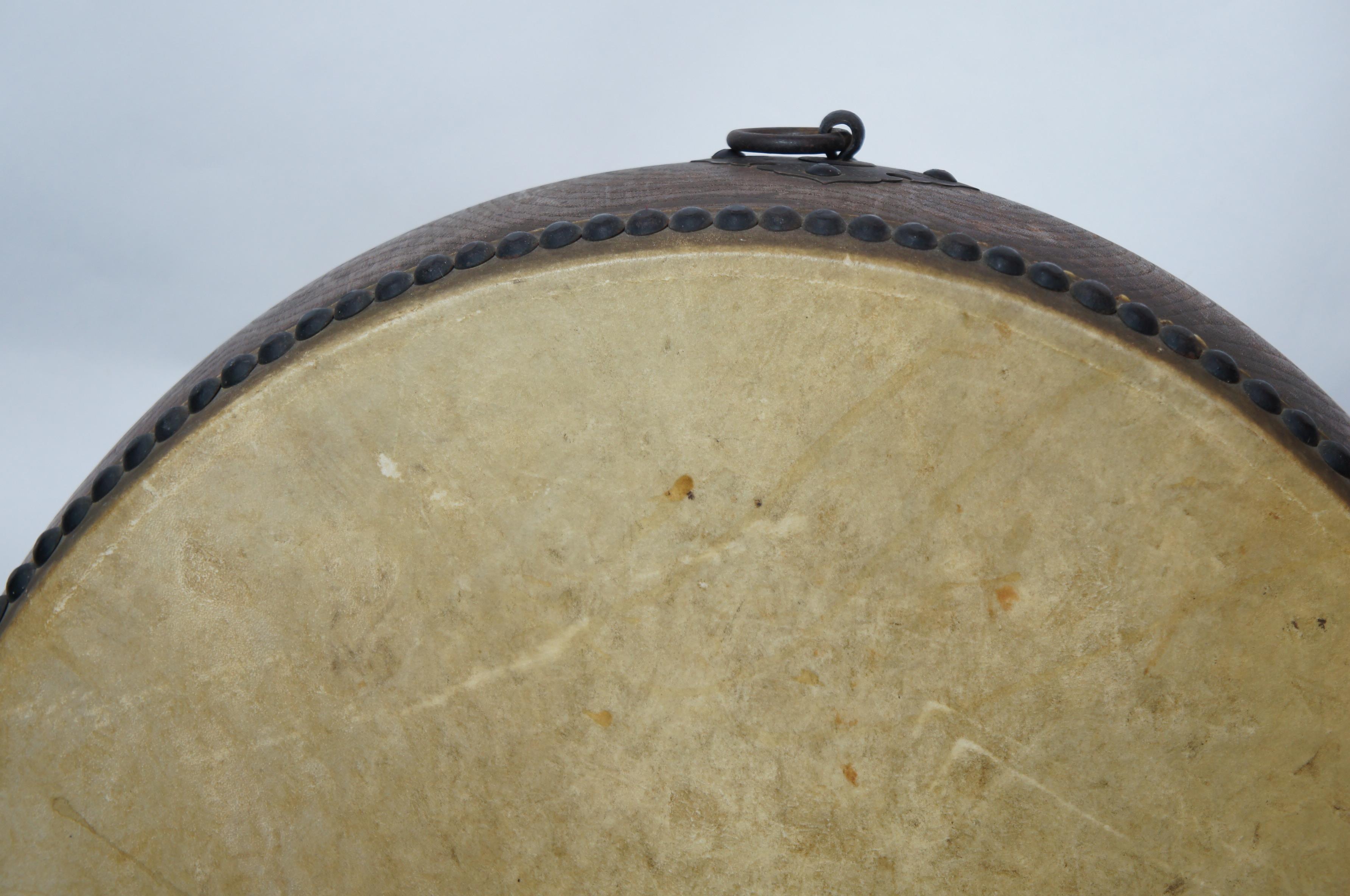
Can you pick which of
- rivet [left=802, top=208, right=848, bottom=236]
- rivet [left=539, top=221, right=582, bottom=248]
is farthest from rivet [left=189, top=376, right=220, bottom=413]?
rivet [left=802, top=208, right=848, bottom=236]

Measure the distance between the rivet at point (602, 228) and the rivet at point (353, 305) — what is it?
23 cm

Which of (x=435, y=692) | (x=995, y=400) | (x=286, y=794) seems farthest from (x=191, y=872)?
(x=995, y=400)

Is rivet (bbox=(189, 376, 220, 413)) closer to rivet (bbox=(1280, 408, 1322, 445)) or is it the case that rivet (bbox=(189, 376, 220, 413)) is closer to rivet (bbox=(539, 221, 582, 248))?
rivet (bbox=(539, 221, 582, 248))

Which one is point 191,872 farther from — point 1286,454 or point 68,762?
point 1286,454

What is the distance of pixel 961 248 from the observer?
971 mm

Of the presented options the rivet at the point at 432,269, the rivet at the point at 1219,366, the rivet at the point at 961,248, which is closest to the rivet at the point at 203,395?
the rivet at the point at 432,269

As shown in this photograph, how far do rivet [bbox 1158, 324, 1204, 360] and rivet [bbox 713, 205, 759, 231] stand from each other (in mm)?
404

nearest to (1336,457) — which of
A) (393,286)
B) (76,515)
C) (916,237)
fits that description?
(916,237)

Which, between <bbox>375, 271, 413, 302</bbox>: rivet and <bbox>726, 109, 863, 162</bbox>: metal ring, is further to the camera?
<bbox>726, 109, 863, 162</bbox>: metal ring

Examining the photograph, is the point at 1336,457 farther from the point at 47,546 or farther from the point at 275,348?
the point at 47,546

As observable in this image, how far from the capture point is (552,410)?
101cm

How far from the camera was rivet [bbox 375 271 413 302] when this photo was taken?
3.34 feet

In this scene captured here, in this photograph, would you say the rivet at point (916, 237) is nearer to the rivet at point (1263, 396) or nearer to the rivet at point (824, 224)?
the rivet at point (824, 224)

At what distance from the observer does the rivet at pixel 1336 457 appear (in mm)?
947
